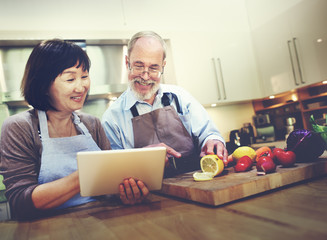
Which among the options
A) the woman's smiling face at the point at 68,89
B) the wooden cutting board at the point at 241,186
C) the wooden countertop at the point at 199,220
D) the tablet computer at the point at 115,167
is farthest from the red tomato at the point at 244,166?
the woman's smiling face at the point at 68,89

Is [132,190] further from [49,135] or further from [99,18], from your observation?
[99,18]

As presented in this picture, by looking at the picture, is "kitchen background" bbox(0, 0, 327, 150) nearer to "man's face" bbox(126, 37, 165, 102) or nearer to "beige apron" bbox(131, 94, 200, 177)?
"man's face" bbox(126, 37, 165, 102)

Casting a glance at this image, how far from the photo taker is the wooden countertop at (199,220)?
50 cm

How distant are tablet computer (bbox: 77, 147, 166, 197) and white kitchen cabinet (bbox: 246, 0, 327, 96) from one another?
87.5 inches

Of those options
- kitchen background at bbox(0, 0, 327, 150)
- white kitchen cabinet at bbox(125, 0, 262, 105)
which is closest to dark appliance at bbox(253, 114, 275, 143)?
kitchen background at bbox(0, 0, 327, 150)

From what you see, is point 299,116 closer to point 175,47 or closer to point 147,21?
point 175,47

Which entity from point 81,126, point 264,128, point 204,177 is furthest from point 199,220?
point 264,128

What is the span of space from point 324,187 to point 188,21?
2.57 meters

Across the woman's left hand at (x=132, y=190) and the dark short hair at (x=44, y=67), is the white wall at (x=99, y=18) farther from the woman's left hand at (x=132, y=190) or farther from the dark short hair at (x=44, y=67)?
the woman's left hand at (x=132, y=190)

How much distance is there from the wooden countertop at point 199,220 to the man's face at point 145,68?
823 mm

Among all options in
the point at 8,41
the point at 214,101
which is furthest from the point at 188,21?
the point at 8,41

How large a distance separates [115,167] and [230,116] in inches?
108

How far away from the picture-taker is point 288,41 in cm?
265

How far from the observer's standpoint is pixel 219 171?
966 mm
